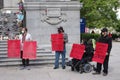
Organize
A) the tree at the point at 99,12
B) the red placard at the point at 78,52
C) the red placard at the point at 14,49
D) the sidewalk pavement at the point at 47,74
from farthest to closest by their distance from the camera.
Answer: the tree at the point at 99,12, the red placard at the point at 14,49, the red placard at the point at 78,52, the sidewalk pavement at the point at 47,74

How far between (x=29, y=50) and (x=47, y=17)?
4.16 meters

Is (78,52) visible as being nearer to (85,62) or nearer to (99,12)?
(85,62)

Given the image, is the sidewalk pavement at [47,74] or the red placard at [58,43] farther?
the red placard at [58,43]

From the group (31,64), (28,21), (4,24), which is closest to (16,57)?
(31,64)

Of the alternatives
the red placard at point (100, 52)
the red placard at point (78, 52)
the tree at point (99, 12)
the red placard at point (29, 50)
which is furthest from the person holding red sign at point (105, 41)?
the tree at point (99, 12)

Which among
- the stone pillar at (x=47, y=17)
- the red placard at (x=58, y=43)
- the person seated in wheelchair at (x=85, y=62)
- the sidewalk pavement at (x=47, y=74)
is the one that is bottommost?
the sidewalk pavement at (x=47, y=74)

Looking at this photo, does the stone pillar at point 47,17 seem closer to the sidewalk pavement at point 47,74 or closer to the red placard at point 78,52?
the sidewalk pavement at point 47,74

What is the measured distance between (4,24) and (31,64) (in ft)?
32.4

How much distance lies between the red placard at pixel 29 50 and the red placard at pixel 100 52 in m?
2.61

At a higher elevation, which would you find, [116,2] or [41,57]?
[116,2]

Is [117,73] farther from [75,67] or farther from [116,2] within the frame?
[116,2]

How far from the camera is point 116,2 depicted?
53.6 meters

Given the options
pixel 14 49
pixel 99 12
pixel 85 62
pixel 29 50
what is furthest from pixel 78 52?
pixel 99 12

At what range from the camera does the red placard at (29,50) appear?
1630cm
